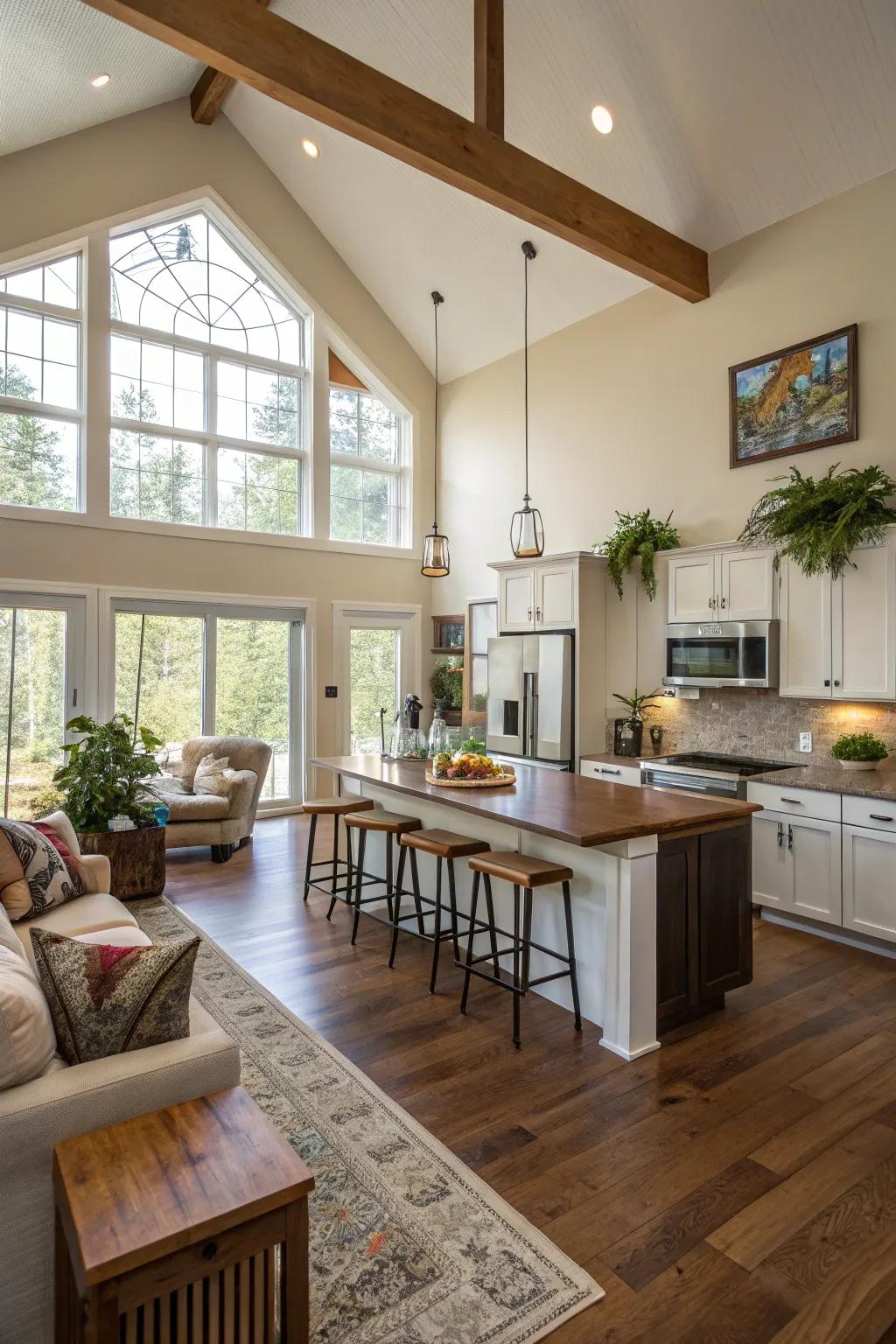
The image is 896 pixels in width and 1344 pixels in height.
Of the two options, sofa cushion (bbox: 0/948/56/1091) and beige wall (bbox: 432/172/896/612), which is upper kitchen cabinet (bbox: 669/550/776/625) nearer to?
beige wall (bbox: 432/172/896/612)

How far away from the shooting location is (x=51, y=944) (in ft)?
6.19

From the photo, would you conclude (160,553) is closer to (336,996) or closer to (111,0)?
(111,0)

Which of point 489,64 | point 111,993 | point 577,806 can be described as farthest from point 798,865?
point 489,64

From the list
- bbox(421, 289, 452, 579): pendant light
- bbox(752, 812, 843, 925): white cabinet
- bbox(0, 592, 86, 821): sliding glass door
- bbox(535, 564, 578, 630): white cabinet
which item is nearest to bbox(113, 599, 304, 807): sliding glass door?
bbox(0, 592, 86, 821): sliding glass door

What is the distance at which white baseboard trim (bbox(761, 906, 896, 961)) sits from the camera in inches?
161

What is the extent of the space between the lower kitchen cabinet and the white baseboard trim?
3.57 ft

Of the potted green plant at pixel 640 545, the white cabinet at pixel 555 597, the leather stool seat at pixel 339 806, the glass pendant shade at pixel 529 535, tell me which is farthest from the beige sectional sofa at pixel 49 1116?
the potted green plant at pixel 640 545

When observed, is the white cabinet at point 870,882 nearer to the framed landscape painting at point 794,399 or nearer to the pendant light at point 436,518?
the framed landscape painting at point 794,399

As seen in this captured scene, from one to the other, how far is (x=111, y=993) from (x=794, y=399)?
5198mm

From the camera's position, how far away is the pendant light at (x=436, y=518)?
4.70 meters

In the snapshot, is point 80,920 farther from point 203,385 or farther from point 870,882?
point 203,385

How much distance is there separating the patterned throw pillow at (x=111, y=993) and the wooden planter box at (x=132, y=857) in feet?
10.6

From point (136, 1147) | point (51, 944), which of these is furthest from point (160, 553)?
point (136, 1147)

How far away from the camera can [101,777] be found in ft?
16.3
